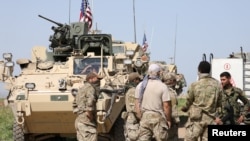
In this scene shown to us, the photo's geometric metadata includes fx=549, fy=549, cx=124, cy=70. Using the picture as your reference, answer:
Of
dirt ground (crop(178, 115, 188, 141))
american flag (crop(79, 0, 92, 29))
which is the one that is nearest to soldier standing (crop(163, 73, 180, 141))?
dirt ground (crop(178, 115, 188, 141))

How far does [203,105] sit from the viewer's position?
21.9 feet

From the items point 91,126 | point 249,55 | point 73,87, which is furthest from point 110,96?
point 249,55

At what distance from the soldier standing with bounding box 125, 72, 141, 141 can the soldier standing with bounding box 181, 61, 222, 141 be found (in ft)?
6.04

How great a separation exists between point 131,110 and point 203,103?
7.13 feet

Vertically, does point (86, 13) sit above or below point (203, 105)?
above

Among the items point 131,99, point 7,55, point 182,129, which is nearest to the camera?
point 131,99

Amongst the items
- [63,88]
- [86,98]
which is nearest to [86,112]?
[86,98]

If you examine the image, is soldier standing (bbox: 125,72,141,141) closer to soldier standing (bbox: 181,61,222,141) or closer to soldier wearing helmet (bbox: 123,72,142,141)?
soldier wearing helmet (bbox: 123,72,142,141)

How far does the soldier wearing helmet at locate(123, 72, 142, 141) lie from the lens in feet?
27.9

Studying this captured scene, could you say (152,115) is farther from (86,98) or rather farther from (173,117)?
(86,98)

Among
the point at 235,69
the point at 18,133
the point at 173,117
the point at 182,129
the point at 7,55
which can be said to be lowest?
the point at 182,129

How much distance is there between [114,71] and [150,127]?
475 cm

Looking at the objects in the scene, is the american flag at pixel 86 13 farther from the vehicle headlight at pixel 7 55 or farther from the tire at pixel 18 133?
the tire at pixel 18 133

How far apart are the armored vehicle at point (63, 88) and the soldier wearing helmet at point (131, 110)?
3.37 feet
